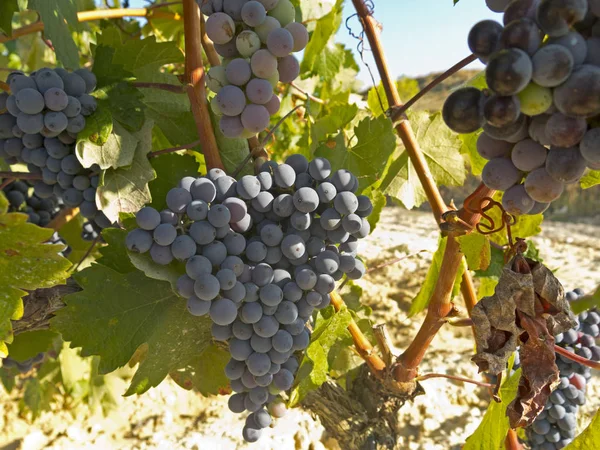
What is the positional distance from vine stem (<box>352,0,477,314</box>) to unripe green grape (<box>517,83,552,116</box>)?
0.56 m

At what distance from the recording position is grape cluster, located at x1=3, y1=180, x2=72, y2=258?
1.46 meters

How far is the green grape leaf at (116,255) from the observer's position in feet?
2.87

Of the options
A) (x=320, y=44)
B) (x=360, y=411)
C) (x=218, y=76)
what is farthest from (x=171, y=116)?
(x=360, y=411)

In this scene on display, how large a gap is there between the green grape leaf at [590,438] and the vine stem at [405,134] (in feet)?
0.94

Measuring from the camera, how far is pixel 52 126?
0.85 m

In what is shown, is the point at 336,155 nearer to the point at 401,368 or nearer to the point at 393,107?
the point at 393,107

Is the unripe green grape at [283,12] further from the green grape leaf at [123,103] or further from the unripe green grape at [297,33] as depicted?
the green grape leaf at [123,103]

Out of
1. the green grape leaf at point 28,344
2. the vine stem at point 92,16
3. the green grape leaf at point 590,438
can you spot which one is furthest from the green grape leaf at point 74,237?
the green grape leaf at point 590,438

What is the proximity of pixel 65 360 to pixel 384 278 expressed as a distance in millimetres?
1580

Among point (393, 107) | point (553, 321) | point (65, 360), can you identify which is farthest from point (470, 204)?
point (65, 360)

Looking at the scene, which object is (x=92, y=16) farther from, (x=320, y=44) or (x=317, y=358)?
(x=317, y=358)

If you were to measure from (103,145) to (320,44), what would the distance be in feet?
2.59

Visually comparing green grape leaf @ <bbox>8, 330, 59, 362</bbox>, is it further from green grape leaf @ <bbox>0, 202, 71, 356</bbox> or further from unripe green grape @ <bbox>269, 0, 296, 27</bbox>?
unripe green grape @ <bbox>269, 0, 296, 27</bbox>

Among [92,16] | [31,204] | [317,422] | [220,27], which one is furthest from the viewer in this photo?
[317,422]
